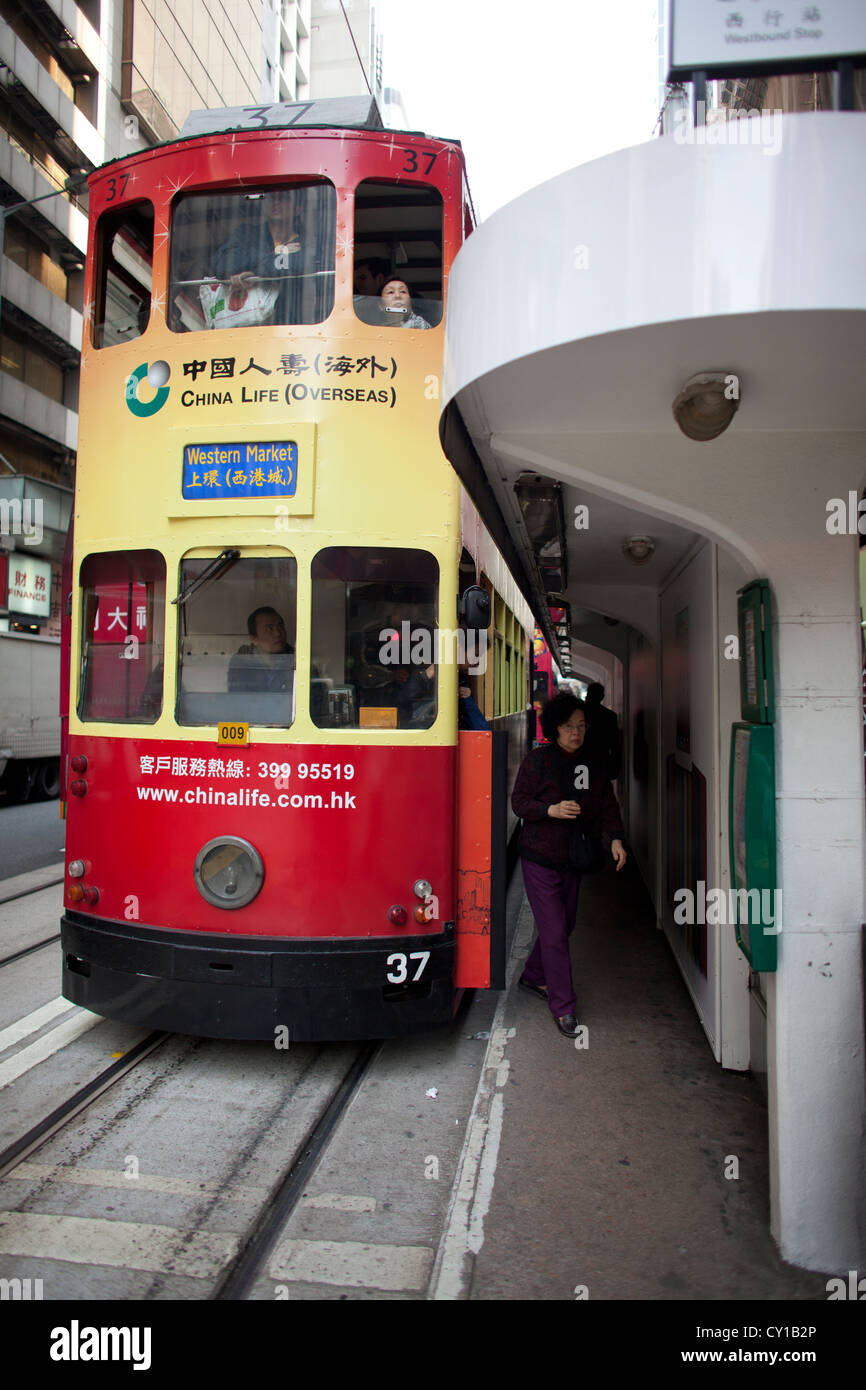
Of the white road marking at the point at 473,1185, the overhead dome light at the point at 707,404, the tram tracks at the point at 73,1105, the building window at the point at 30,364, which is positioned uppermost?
the building window at the point at 30,364

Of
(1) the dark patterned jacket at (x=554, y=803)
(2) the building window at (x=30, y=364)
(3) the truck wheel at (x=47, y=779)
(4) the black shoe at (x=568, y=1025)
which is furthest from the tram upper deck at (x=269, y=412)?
(2) the building window at (x=30, y=364)

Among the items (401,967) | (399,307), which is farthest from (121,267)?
(401,967)

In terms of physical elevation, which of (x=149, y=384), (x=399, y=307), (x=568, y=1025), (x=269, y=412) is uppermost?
(x=399, y=307)

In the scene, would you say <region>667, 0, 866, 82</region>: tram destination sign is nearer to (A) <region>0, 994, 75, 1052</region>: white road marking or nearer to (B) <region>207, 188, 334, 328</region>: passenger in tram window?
(B) <region>207, 188, 334, 328</region>: passenger in tram window

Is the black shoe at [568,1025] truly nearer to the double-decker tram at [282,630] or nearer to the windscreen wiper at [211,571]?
the double-decker tram at [282,630]

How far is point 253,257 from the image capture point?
15.0ft

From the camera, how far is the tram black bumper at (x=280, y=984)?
163 inches

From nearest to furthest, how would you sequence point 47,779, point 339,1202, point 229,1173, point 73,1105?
point 339,1202 → point 229,1173 → point 73,1105 → point 47,779

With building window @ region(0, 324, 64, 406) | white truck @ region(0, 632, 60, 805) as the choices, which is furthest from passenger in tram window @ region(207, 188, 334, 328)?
building window @ region(0, 324, 64, 406)

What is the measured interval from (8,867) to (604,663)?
418 inches

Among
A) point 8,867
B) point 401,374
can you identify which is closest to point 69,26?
point 8,867

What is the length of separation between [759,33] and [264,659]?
3.03m

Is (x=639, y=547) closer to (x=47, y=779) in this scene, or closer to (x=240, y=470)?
(x=240, y=470)

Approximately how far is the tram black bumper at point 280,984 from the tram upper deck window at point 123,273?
3.11 meters
